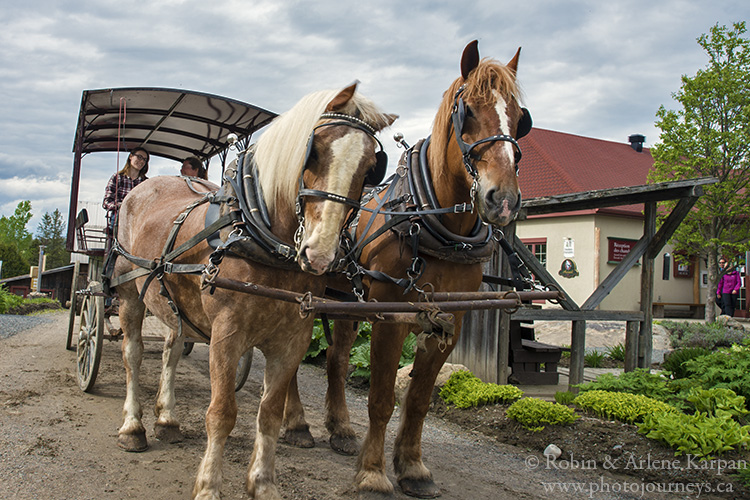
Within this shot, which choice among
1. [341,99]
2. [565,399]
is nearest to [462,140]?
[341,99]

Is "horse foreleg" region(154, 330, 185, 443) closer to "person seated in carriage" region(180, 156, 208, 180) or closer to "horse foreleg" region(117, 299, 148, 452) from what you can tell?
"horse foreleg" region(117, 299, 148, 452)

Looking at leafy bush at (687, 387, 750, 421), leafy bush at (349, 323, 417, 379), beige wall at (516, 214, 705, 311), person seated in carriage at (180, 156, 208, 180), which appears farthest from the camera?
beige wall at (516, 214, 705, 311)

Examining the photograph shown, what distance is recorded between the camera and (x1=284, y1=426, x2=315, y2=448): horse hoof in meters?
4.28

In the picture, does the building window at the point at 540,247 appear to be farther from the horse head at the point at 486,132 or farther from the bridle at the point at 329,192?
the bridle at the point at 329,192

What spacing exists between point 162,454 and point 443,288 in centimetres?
226

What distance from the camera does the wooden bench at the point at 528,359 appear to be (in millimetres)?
7016

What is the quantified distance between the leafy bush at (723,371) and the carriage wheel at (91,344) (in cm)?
557

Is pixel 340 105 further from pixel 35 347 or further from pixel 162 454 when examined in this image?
pixel 35 347

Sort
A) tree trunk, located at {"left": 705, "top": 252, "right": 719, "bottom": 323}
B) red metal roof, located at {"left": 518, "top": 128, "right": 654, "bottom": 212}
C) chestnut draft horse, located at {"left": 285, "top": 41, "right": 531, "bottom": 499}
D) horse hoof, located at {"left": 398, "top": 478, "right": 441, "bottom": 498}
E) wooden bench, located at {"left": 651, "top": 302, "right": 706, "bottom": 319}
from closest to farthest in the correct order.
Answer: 1. chestnut draft horse, located at {"left": 285, "top": 41, "right": 531, "bottom": 499}
2. horse hoof, located at {"left": 398, "top": 478, "right": 441, "bottom": 498}
3. tree trunk, located at {"left": 705, "top": 252, "right": 719, "bottom": 323}
4. red metal roof, located at {"left": 518, "top": 128, "right": 654, "bottom": 212}
5. wooden bench, located at {"left": 651, "top": 302, "right": 706, "bottom": 319}

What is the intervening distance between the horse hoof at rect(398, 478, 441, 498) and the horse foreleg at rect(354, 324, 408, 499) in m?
0.23

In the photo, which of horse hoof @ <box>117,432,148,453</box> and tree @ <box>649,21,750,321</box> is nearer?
horse hoof @ <box>117,432,148,453</box>

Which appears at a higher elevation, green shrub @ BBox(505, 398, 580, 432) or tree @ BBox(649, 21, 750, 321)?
tree @ BBox(649, 21, 750, 321)

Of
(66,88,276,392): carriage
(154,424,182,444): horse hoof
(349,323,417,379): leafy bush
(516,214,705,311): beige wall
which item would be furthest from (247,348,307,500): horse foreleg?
(516,214,705,311): beige wall

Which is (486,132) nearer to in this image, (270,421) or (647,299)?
(270,421)
